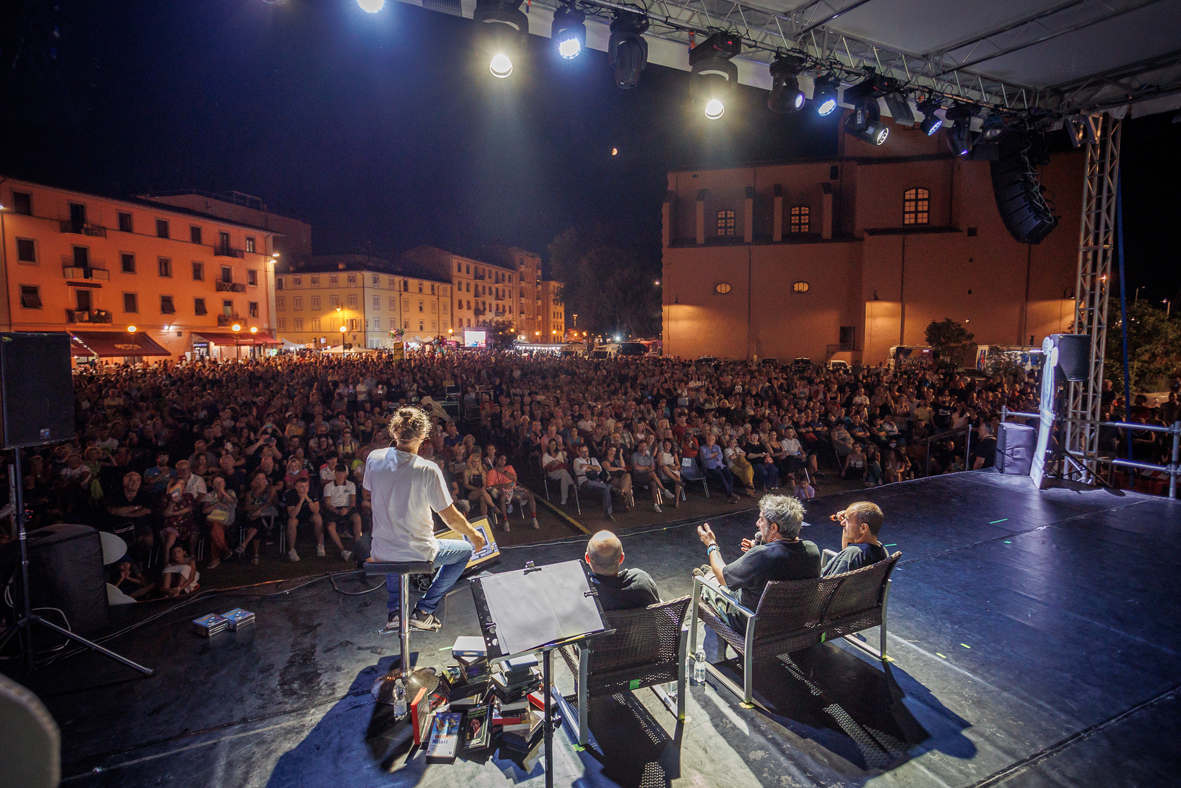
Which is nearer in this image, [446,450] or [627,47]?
[627,47]

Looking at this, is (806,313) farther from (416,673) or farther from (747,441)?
(416,673)

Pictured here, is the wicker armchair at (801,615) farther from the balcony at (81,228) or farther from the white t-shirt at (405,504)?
the balcony at (81,228)

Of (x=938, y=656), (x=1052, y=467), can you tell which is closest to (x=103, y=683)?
(x=938, y=656)

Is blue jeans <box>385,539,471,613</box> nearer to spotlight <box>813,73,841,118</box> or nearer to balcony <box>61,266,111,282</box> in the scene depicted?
spotlight <box>813,73,841,118</box>

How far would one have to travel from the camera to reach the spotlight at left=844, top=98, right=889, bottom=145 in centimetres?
729

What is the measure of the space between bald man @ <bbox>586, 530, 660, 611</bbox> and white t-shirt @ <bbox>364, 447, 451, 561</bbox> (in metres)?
0.92

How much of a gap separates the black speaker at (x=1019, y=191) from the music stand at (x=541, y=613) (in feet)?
31.2

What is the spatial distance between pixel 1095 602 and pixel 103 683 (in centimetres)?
664

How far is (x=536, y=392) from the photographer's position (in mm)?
14078

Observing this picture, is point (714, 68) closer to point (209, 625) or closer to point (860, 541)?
point (860, 541)

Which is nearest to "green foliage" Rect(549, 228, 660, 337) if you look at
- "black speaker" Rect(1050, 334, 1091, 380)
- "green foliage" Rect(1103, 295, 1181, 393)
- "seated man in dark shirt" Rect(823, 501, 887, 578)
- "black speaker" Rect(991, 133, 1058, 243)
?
"green foliage" Rect(1103, 295, 1181, 393)

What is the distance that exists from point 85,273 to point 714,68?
32.1 meters

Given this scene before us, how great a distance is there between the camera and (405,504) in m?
3.18

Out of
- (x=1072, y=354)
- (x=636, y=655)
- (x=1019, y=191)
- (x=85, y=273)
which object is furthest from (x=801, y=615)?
(x=85, y=273)
